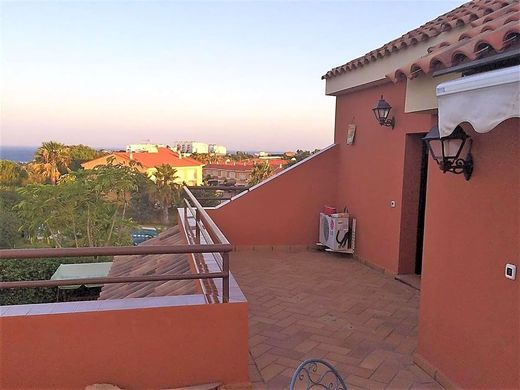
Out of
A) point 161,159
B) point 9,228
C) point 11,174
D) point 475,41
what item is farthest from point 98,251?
A: point 161,159

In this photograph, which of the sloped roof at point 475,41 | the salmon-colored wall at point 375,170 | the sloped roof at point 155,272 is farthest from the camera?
the salmon-colored wall at point 375,170

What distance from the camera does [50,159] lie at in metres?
34.3

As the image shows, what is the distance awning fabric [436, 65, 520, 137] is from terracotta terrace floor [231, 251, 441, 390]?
2250mm

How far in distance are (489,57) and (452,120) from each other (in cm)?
46

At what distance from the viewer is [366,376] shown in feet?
11.1

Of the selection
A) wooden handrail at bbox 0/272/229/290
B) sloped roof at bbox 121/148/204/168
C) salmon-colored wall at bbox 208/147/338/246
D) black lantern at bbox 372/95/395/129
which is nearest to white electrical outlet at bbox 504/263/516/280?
wooden handrail at bbox 0/272/229/290

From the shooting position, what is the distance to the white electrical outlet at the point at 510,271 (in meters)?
2.54

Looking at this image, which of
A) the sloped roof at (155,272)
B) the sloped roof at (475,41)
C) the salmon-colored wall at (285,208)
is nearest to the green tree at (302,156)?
the salmon-colored wall at (285,208)

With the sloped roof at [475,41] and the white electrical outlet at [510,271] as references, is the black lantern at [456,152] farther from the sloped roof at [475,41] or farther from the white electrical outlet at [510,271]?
A: the white electrical outlet at [510,271]

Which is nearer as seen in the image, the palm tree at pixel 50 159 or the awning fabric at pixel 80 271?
the awning fabric at pixel 80 271

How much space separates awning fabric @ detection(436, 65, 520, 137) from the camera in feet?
6.52

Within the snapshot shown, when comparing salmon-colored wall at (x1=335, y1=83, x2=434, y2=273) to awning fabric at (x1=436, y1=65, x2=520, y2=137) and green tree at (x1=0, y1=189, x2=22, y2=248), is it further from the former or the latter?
green tree at (x1=0, y1=189, x2=22, y2=248)

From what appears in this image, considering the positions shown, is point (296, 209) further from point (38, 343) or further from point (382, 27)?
point (38, 343)

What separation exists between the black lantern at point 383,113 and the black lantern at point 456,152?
138 inches
